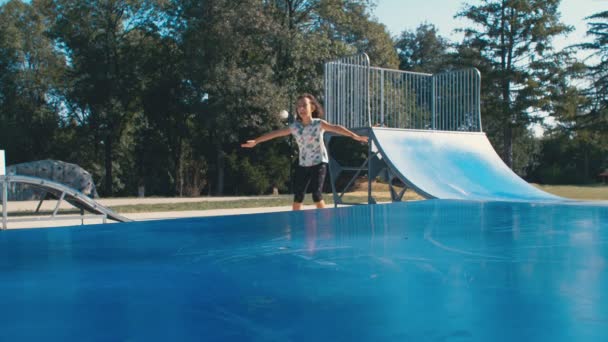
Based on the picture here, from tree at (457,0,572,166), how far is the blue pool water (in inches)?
785

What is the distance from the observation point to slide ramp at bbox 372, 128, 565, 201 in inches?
242

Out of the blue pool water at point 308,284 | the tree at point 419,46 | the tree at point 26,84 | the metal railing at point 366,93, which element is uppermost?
the tree at point 419,46

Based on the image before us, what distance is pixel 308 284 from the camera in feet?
5.30

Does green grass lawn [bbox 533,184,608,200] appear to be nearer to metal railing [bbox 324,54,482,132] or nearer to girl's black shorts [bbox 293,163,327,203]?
metal railing [bbox 324,54,482,132]

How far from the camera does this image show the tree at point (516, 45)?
21562 millimetres

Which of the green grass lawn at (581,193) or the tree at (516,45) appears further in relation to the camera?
the tree at (516,45)

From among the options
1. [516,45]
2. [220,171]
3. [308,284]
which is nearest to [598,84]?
[516,45]

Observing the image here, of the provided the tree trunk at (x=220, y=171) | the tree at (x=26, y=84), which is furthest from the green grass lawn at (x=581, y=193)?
the tree at (x=26, y=84)

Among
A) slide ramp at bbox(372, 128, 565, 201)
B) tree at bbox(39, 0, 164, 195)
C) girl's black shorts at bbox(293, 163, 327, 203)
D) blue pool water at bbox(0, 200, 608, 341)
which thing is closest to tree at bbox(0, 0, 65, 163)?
tree at bbox(39, 0, 164, 195)

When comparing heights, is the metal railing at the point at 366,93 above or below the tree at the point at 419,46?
below

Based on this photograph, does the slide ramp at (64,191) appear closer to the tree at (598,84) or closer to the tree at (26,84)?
the tree at (26,84)

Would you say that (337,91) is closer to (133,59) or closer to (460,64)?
(133,59)

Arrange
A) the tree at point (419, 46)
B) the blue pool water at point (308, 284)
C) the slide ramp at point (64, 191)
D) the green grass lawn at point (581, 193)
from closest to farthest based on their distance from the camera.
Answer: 1. the blue pool water at point (308, 284)
2. the slide ramp at point (64, 191)
3. the green grass lawn at point (581, 193)
4. the tree at point (419, 46)

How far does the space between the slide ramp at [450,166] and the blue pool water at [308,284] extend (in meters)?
3.20
